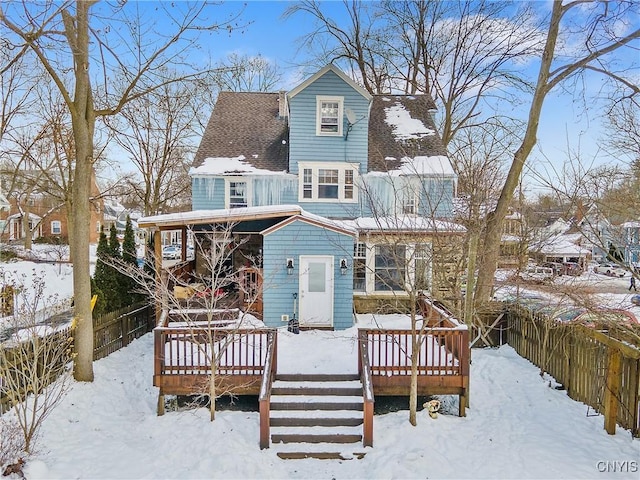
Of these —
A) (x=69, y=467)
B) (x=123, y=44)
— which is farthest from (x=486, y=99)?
(x=69, y=467)

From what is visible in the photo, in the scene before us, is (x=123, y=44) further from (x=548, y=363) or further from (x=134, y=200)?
(x=134, y=200)

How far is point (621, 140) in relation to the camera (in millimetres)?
9227

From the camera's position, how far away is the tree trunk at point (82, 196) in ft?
27.4

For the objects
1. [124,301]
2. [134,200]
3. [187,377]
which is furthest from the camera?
[134,200]

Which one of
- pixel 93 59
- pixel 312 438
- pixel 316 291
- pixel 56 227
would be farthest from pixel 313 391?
pixel 56 227

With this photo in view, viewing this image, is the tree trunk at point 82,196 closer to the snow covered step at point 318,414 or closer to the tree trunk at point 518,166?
the snow covered step at point 318,414

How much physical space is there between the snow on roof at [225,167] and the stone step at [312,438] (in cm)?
1033

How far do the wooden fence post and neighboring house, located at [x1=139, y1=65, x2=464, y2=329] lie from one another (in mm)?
5715

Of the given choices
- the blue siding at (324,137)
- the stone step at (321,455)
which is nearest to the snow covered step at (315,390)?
the stone step at (321,455)

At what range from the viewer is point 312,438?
264 inches

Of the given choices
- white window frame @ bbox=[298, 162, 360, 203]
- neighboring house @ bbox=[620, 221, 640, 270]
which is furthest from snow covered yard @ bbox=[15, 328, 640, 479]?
white window frame @ bbox=[298, 162, 360, 203]

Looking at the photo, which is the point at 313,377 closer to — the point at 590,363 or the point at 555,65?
the point at 590,363

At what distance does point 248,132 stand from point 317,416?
1275cm

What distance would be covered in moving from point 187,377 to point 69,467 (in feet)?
7.53
